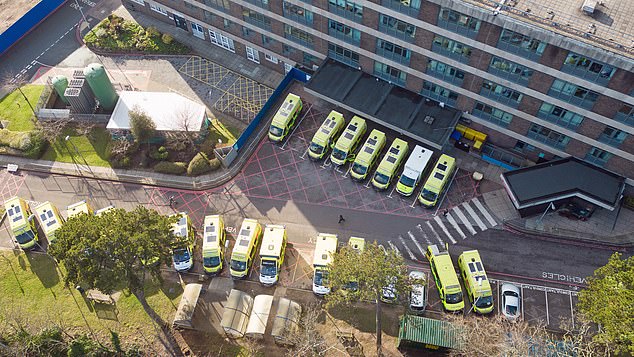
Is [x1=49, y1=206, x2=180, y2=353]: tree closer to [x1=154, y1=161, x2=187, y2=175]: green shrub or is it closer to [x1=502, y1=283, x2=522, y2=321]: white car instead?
[x1=154, y1=161, x2=187, y2=175]: green shrub

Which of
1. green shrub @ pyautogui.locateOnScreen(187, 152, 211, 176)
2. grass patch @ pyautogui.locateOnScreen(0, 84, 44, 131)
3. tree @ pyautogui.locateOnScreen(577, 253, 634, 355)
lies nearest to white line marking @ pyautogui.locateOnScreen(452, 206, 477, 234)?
tree @ pyautogui.locateOnScreen(577, 253, 634, 355)

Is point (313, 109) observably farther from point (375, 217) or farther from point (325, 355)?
point (325, 355)

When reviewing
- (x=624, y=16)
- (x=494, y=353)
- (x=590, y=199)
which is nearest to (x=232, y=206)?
(x=494, y=353)

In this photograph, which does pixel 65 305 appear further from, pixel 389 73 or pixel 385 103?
pixel 389 73

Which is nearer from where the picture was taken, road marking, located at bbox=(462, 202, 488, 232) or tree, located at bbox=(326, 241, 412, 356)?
tree, located at bbox=(326, 241, 412, 356)

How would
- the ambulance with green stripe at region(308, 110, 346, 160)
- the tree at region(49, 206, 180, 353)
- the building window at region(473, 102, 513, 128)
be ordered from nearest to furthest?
the tree at region(49, 206, 180, 353), the building window at region(473, 102, 513, 128), the ambulance with green stripe at region(308, 110, 346, 160)

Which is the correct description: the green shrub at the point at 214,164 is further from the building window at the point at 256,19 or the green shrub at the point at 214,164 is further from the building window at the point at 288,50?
the building window at the point at 256,19

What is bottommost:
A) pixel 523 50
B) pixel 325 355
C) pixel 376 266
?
pixel 325 355

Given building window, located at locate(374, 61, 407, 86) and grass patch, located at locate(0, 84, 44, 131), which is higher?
grass patch, located at locate(0, 84, 44, 131)
